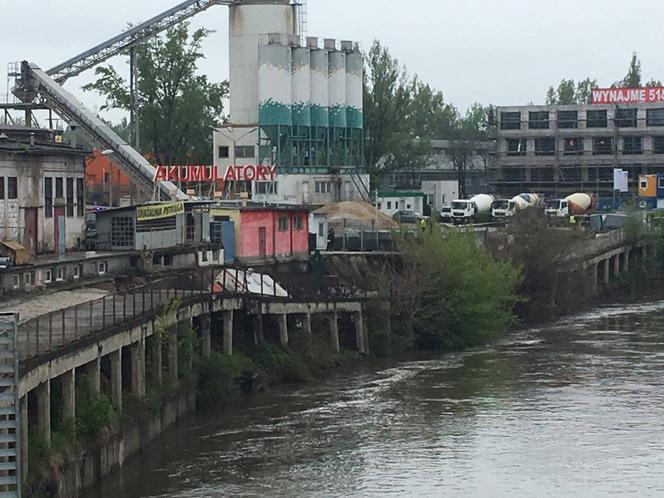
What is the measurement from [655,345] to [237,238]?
751 inches

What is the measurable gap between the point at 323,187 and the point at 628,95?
150 feet

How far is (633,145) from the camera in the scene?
142 m

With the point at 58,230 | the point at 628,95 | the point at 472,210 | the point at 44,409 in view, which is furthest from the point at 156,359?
the point at 628,95

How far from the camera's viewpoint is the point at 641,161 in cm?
14200

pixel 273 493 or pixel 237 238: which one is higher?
pixel 237 238

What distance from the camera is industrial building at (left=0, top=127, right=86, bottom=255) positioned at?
6188 cm

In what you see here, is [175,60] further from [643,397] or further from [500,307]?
[643,397]

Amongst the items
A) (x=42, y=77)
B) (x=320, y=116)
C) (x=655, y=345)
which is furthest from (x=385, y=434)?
(x=320, y=116)

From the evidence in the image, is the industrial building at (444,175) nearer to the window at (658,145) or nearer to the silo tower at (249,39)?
the window at (658,145)

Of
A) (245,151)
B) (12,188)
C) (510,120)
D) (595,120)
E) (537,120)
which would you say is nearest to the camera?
(12,188)

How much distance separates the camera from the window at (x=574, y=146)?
5659 inches

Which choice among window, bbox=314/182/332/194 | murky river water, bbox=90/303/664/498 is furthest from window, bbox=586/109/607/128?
murky river water, bbox=90/303/664/498

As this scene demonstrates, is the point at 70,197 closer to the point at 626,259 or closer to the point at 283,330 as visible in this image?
the point at 283,330

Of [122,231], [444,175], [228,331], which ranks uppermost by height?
[444,175]
